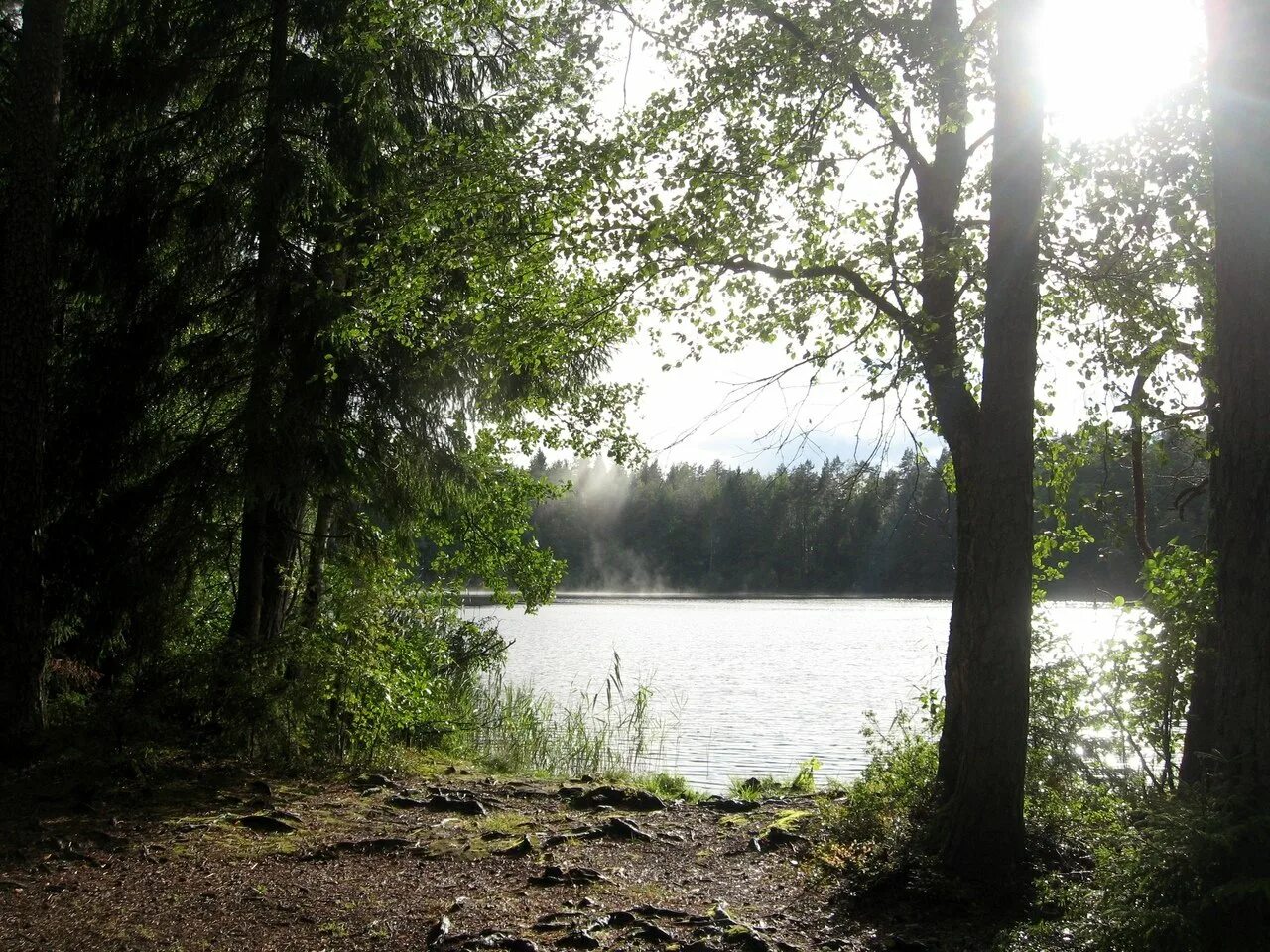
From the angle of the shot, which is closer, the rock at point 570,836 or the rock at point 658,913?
the rock at point 658,913

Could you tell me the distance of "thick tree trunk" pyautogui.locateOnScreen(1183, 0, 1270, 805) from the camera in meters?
4.02

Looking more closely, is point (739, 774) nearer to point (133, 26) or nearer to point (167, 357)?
point (167, 357)

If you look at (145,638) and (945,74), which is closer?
(945,74)

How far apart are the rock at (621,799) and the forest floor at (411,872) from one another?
2 centimetres

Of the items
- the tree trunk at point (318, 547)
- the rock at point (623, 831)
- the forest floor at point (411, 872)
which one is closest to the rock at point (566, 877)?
the forest floor at point (411, 872)

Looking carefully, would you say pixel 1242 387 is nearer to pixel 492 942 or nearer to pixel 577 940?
pixel 577 940

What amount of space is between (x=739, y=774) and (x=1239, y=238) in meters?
8.04

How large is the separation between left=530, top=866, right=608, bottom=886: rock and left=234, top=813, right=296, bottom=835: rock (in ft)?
6.14

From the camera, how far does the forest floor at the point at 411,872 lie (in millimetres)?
4586

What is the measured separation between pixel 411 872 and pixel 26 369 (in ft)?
15.7

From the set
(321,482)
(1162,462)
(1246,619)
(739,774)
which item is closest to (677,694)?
(739,774)

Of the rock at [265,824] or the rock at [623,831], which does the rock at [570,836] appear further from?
the rock at [265,824]

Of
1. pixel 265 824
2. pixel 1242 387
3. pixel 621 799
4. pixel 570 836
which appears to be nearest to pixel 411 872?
pixel 570 836

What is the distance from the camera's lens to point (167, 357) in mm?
9156
